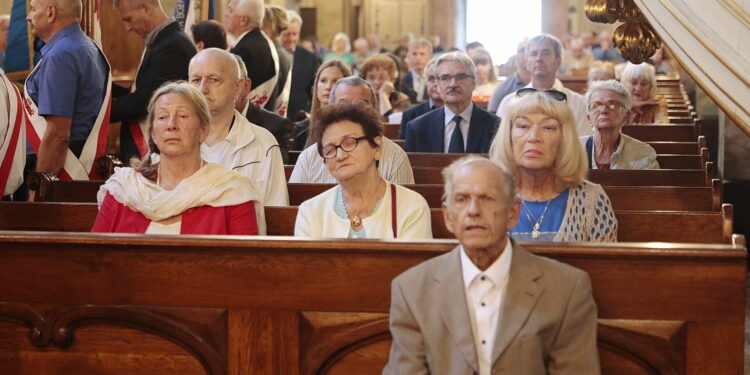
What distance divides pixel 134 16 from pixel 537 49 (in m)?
2.54

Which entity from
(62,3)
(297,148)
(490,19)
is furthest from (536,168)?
(490,19)

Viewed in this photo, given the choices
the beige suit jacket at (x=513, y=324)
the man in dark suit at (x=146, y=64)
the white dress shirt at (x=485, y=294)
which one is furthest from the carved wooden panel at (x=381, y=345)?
the man in dark suit at (x=146, y=64)

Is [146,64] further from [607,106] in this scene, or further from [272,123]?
[607,106]

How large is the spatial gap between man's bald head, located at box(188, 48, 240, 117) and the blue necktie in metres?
1.69

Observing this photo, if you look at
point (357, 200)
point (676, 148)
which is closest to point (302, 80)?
point (676, 148)

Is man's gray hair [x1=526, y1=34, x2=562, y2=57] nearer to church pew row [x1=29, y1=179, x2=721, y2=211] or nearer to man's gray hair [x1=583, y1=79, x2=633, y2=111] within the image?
man's gray hair [x1=583, y1=79, x2=633, y2=111]

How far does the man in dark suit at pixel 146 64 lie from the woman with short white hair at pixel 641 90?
10.4 feet

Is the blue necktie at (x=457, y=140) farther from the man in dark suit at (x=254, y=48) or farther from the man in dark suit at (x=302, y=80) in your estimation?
the man in dark suit at (x=302, y=80)

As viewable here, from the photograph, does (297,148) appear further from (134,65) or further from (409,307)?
(409,307)

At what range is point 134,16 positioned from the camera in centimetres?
611

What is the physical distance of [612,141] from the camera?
18.5 ft

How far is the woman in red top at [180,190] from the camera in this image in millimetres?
3871

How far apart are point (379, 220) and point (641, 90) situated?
177 inches

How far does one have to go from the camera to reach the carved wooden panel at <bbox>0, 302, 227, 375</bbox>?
338cm
